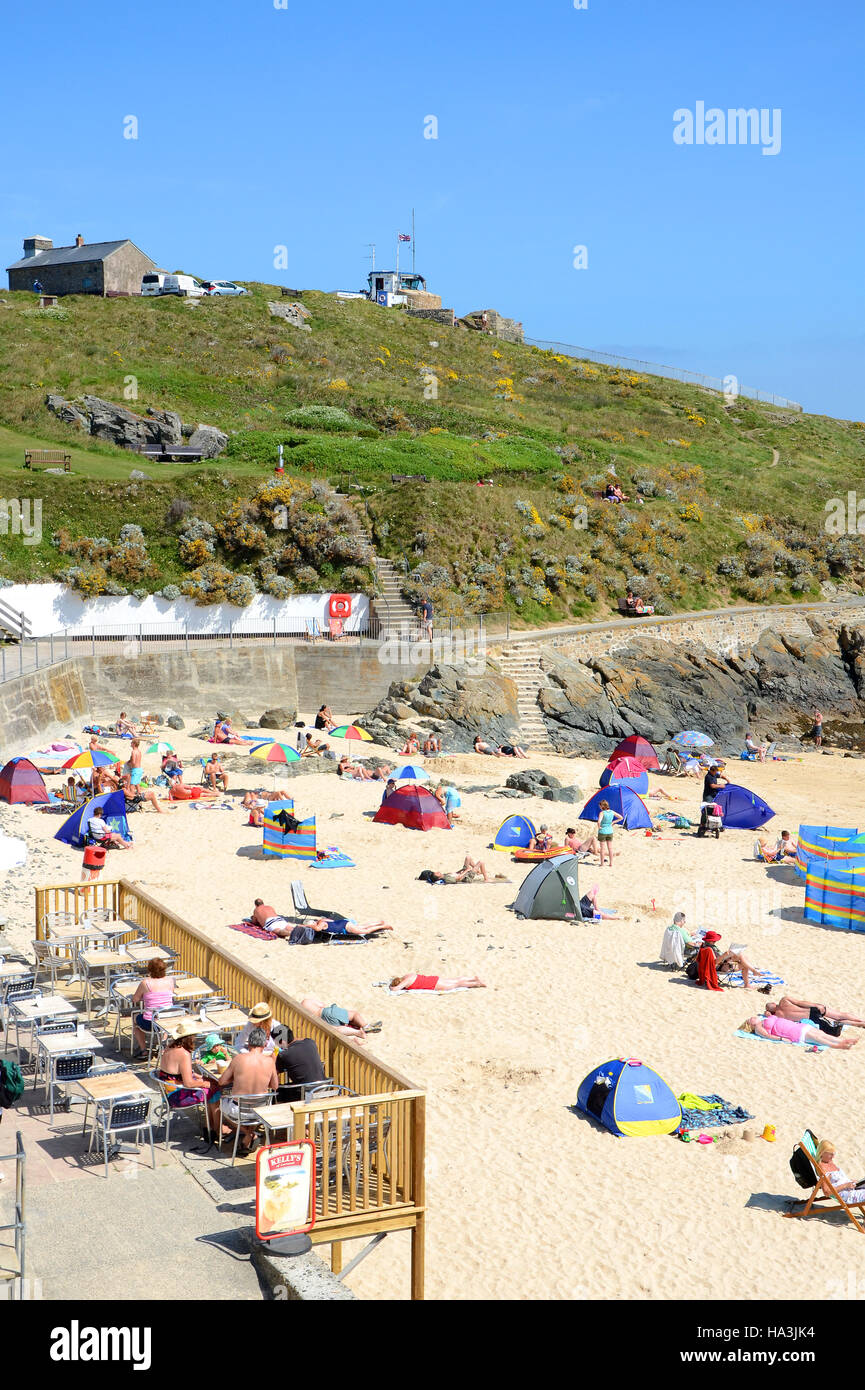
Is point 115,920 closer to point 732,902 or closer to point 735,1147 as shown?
point 735,1147

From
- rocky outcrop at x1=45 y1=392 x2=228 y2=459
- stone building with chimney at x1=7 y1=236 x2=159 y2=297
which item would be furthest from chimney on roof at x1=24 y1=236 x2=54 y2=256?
rocky outcrop at x1=45 y1=392 x2=228 y2=459

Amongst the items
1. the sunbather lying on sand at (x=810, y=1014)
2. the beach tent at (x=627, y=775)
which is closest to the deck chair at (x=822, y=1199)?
the sunbather lying on sand at (x=810, y=1014)

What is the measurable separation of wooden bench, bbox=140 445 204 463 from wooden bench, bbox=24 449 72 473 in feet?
14.6

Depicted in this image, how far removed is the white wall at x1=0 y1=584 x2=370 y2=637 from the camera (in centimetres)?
3284

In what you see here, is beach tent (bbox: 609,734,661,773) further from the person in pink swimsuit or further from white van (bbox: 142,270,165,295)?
white van (bbox: 142,270,165,295)

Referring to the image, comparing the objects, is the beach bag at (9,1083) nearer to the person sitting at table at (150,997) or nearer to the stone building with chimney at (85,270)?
the person sitting at table at (150,997)

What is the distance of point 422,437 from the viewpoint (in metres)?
48.2

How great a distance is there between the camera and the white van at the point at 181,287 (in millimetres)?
64562

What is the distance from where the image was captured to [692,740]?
106ft

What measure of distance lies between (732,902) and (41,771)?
13610 mm

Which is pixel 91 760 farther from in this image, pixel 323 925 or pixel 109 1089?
pixel 109 1089

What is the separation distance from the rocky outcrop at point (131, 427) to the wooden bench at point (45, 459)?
16.3 feet

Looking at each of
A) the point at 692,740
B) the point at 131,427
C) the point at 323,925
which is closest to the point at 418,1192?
the point at 323,925

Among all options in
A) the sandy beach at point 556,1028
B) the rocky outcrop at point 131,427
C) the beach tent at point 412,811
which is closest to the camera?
the sandy beach at point 556,1028
